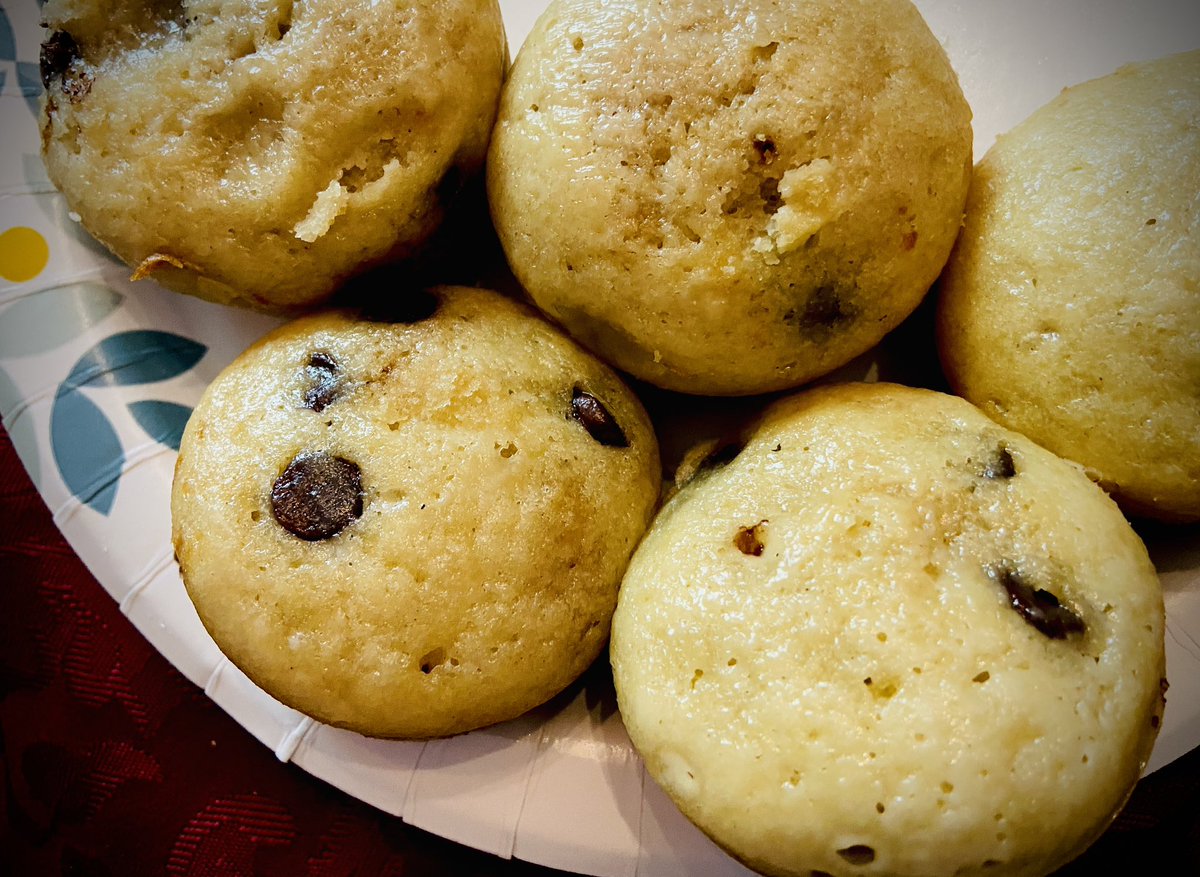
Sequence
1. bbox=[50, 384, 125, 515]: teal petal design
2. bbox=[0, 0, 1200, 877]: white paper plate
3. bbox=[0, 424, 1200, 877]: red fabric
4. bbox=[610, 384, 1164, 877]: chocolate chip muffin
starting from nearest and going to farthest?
bbox=[610, 384, 1164, 877]: chocolate chip muffin, bbox=[0, 0, 1200, 877]: white paper plate, bbox=[50, 384, 125, 515]: teal petal design, bbox=[0, 424, 1200, 877]: red fabric

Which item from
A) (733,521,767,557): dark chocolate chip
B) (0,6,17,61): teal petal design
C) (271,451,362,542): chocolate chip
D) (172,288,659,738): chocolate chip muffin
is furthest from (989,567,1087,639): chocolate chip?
(0,6,17,61): teal petal design

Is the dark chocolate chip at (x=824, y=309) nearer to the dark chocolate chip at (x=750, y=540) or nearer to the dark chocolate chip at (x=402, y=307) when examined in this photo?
the dark chocolate chip at (x=750, y=540)

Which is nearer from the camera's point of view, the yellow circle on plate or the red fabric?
the yellow circle on plate

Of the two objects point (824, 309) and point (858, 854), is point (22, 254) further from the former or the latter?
point (858, 854)

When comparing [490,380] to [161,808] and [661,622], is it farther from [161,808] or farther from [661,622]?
[161,808]

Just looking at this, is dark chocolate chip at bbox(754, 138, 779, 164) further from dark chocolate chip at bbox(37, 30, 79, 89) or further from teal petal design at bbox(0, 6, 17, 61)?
teal petal design at bbox(0, 6, 17, 61)

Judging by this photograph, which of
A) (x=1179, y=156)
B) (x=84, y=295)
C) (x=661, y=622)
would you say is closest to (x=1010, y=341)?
(x=1179, y=156)
